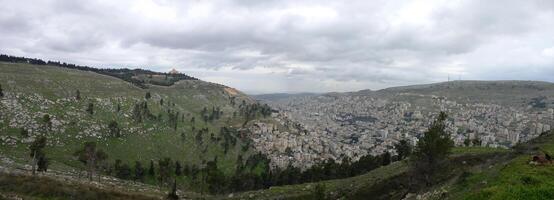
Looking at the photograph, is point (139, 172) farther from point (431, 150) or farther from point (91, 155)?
point (431, 150)

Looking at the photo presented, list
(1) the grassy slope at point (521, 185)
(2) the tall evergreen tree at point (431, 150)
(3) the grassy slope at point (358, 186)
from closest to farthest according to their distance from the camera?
(1) the grassy slope at point (521, 185), (2) the tall evergreen tree at point (431, 150), (3) the grassy slope at point (358, 186)

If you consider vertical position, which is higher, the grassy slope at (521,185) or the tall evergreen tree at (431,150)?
the grassy slope at (521,185)

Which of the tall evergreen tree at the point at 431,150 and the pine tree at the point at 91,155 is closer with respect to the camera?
the tall evergreen tree at the point at 431,150

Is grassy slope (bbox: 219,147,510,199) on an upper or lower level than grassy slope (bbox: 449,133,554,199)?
lower

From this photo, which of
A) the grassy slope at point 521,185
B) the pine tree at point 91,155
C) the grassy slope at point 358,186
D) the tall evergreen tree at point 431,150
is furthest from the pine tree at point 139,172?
the grassy slope at point 521,185

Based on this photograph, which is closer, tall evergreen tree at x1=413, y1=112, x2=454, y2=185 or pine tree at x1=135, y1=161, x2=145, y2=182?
tall evergreen tree at x1=413, y1=112, x2=454, y2=185

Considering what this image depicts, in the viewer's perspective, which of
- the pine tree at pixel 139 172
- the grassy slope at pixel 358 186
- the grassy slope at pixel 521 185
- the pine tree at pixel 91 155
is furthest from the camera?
the pine tree at pixel 139 172

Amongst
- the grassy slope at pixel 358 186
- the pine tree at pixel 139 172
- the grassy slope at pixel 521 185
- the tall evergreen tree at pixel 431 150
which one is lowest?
the pine tree at pixel 139 172

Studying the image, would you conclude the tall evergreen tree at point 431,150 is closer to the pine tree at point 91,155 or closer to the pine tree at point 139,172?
the pine tree at point 91,155

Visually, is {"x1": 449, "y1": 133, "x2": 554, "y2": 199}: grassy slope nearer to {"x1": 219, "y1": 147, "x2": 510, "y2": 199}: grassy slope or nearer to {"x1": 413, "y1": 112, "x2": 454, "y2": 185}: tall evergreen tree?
{"x1": 413, "y1": 112, "x2": 454, "y2": 185}: tall evergreen tree

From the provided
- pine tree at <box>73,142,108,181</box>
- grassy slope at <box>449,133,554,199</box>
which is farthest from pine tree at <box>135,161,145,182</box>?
grassy slope at <box>449,133,554,199</box>

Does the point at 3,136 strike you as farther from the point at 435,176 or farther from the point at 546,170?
the point at 546,170
